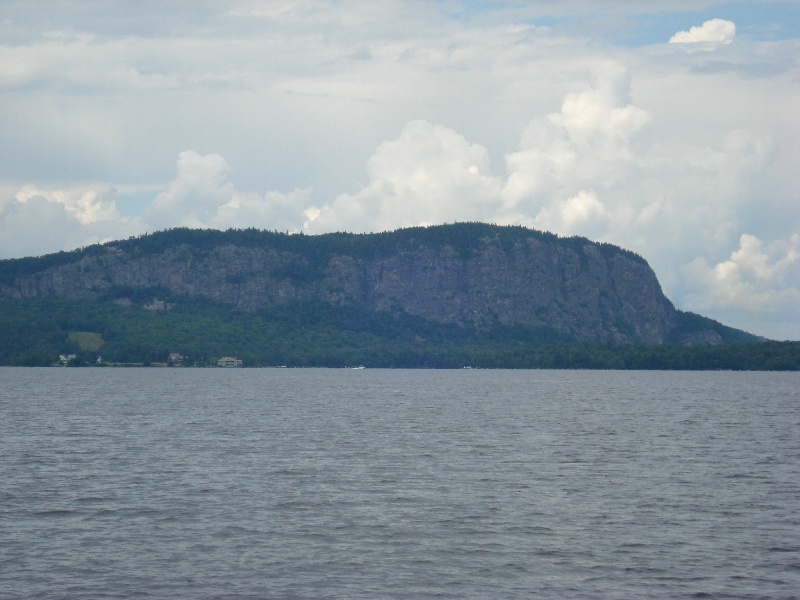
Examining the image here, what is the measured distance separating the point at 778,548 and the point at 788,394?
13765 cm

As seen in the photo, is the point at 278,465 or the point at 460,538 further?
the point at 278,465

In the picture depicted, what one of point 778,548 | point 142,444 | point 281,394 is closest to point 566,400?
point 281,394

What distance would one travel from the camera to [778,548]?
39.3 meters

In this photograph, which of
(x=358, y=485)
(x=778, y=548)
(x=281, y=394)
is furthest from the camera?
(x=281, y=394)

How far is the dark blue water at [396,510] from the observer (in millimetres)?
34375

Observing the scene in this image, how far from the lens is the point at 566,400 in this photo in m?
144

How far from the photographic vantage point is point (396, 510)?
4628 centimetres

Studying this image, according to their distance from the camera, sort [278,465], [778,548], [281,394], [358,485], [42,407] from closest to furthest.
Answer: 1. [778,548]
2. [358,485]
3. [278,465]
4. [42,407]
5. [281,394]

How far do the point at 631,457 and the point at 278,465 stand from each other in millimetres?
24396

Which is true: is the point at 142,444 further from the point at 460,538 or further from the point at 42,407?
the point at 42,407

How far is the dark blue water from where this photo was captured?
34.4 metres

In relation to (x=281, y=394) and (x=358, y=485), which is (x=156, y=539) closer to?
(x=358, y=485)

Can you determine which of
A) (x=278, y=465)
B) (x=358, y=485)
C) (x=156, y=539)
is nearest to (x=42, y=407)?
(x=278, y=465)

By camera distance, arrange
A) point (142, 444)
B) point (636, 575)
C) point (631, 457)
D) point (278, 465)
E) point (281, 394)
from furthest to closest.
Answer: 1. point (281, 394)
2. point (142, 444)
3. point (631, 457)
4. point (278, 465)
5. point (636, 575)
